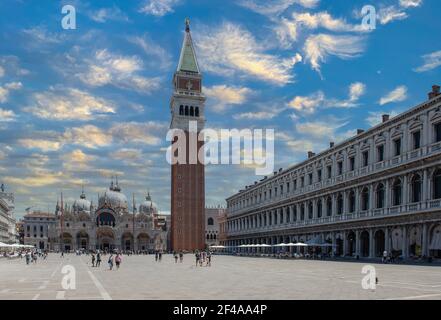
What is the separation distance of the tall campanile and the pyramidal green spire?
80cm

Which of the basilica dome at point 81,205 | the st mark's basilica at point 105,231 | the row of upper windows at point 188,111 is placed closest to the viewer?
the row of upper windows at point 188,111

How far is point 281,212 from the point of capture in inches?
3211

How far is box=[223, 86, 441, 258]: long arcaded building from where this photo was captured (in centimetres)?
4262

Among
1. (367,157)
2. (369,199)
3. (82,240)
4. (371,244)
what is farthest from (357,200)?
(82,240)

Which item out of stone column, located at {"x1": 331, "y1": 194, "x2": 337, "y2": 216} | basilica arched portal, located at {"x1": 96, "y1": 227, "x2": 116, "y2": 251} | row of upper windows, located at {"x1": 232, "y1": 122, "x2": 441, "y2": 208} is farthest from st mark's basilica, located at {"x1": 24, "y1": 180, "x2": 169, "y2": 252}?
stone column, located at {"x1": 331, "y1": 194, "x2": 337, "y2": 216}

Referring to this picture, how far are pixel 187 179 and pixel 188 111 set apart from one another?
→ 18026 millimetres

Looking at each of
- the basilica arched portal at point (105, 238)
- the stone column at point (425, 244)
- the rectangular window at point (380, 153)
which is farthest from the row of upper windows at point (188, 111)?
the stone column at point (425, 244)

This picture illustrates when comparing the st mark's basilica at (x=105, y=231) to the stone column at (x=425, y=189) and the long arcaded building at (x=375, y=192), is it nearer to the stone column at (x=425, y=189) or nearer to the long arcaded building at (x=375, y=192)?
the long arcaded building at (x=375, y=192)

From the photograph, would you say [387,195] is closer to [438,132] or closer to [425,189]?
[425,189]

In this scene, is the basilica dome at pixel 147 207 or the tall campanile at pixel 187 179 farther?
the basilica dome at pixel 147 207

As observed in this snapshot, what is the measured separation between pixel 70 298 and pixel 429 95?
1507 inches

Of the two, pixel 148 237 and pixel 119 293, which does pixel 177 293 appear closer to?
pixel 119 293

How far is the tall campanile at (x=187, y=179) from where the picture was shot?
116 meters

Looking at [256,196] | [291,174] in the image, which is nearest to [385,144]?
[291,174]
